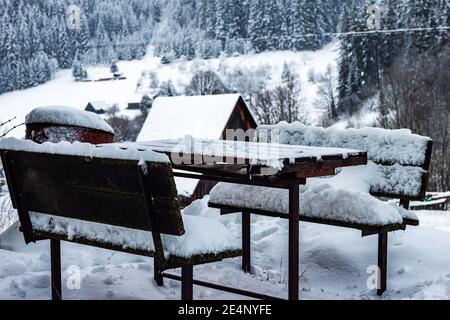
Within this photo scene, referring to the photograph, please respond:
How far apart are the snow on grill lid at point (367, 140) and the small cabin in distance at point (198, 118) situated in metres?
18.3

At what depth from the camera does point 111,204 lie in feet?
8.28

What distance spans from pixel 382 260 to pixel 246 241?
899mm

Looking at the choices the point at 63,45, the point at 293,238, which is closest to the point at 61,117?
the point at 293,238

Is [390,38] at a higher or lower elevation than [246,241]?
lower

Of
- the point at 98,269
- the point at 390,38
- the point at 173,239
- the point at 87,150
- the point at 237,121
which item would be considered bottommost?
the point at 237,121

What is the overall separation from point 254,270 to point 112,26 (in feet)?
43.4

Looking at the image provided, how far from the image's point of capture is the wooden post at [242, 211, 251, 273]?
395 cm

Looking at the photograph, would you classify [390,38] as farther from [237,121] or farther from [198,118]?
[198,118]

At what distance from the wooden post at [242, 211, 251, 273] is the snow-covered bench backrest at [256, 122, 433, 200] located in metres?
0.81

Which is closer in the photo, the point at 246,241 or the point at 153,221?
the point at 153,221

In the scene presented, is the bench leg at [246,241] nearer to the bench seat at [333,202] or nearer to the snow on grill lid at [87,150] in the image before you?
the bench seat at [333,202]

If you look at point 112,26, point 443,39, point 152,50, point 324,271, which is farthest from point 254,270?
point 443,39
